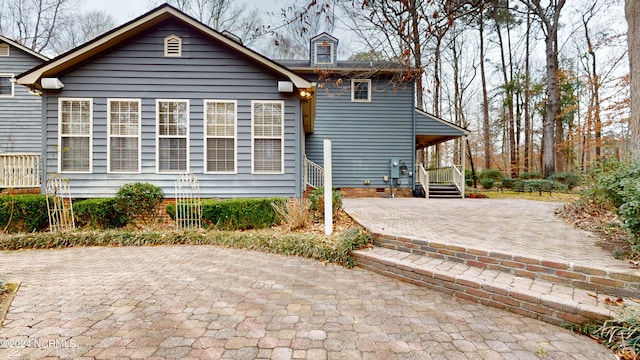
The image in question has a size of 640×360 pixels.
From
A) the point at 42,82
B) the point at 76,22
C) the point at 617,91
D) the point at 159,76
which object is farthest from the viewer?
the point at 76,22

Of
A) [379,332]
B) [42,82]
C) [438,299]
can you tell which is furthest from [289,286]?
[42,82]

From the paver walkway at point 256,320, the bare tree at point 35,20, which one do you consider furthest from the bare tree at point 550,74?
the bare tree at point 35,20

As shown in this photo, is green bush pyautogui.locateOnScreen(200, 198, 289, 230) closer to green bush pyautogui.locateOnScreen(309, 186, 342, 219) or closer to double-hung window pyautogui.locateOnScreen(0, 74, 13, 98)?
green bush pyautogui.locateOnScreen(309, 186, 342, 219)

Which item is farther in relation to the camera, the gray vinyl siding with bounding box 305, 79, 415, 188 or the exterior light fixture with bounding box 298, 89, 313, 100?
the gray vinyl siding with bounding box 305, 79, 415, 188

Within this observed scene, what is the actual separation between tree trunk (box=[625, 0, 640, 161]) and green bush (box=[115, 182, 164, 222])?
9659mm

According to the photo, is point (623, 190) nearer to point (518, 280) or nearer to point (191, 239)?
point (518, 280)

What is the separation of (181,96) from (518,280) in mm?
7864

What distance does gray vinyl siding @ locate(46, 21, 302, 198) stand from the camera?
670 centimetres

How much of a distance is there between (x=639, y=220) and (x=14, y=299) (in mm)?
6567

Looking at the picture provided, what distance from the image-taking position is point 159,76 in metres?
6.92

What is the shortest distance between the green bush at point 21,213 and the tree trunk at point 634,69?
1158cm

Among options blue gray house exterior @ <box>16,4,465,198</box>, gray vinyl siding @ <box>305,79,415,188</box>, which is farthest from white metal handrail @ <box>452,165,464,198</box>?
blue gray house exterior @ <box>16,4,465,198</box>

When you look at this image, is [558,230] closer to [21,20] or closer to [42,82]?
[42,82]

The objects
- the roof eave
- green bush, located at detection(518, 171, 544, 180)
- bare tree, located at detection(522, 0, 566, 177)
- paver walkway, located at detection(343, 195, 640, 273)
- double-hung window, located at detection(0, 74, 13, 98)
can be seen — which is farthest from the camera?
green bush, located at detection(518, 171, 544, 180)
